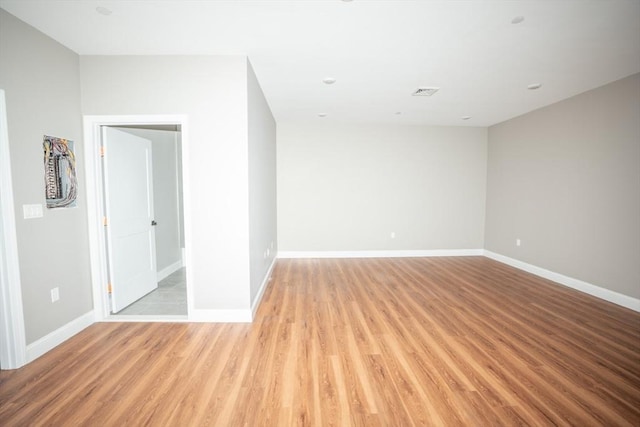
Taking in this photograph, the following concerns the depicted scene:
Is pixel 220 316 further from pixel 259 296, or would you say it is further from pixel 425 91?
pixel 425 91

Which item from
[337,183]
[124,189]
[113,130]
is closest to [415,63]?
[337,183]

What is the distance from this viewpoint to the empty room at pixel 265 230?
192 centimetres

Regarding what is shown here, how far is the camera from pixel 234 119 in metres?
2.85

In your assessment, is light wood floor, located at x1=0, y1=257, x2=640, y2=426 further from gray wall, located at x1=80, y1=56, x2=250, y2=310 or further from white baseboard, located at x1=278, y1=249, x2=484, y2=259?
white baseboard, located at x1=278, y1=249, x2=484, y2=259

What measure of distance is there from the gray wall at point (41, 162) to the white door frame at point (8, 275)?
2.2 inches

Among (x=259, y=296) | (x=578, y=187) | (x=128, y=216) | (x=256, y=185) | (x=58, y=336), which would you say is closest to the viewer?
(x=58, y=336)

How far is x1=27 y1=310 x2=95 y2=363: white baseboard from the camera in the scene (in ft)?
7.46

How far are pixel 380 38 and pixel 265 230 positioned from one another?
2961 mm

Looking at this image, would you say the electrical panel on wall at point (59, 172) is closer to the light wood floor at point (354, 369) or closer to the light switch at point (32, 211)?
the light switch at point (32, 211)

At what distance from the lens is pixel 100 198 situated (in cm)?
293

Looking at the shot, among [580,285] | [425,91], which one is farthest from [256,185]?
[580,285]

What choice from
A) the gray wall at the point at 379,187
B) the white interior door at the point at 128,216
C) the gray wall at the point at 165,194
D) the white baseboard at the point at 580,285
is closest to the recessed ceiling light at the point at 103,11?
the white interior door at the point at 128,216

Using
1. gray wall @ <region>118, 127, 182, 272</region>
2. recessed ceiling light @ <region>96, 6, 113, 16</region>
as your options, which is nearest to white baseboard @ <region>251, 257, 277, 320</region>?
gray wall @ <region>118, 127, 182, 272</region>

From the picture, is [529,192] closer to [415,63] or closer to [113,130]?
[415,63]
